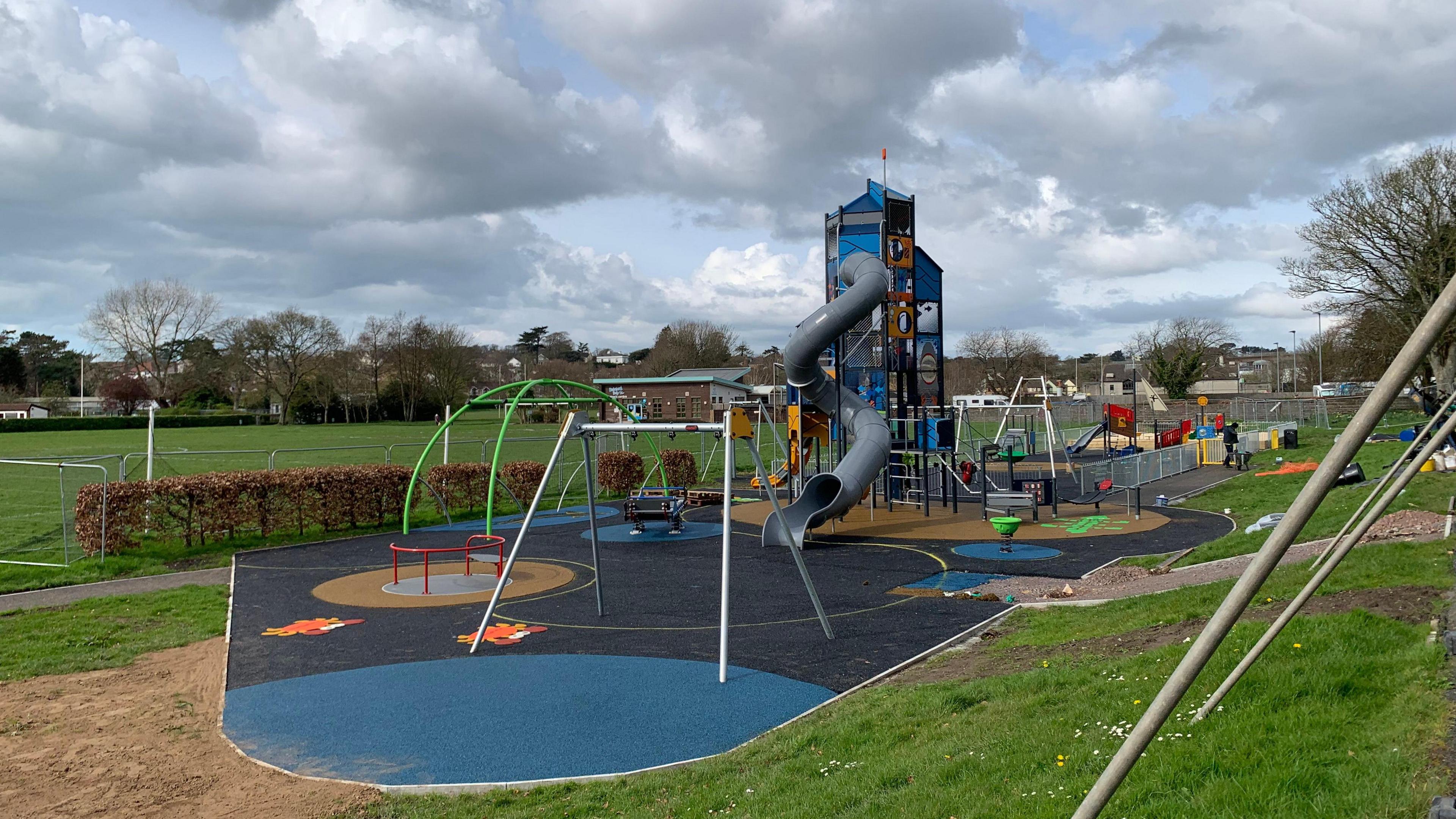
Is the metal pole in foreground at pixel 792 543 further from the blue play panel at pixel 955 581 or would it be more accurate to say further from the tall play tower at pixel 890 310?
the tall play tower at pixel 890 310

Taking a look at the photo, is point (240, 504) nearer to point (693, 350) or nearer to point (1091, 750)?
point (1091, 750)

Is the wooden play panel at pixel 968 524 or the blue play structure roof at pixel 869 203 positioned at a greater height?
the blue play structure roof at pixel 869 203

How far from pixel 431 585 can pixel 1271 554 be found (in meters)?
14.3

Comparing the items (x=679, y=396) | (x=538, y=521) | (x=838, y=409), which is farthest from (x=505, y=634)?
(x=679, y=396)

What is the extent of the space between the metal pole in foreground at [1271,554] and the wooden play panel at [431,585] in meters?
11.5

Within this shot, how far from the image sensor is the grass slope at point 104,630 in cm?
1034

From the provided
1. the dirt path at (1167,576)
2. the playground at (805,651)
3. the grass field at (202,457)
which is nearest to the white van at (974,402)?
the playground at (805,651)

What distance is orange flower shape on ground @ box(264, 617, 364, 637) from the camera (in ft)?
38.4

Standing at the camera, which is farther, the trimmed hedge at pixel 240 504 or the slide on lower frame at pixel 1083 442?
the slide on lower frame at pixel 1083 442

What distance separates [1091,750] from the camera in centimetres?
545

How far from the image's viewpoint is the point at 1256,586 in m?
1.93

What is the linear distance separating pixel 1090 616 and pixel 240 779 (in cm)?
844

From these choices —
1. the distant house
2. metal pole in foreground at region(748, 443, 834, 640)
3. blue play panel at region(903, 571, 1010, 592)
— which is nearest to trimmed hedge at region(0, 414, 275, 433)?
the distant house

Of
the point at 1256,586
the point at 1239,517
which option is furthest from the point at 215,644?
the point at 1239,517
